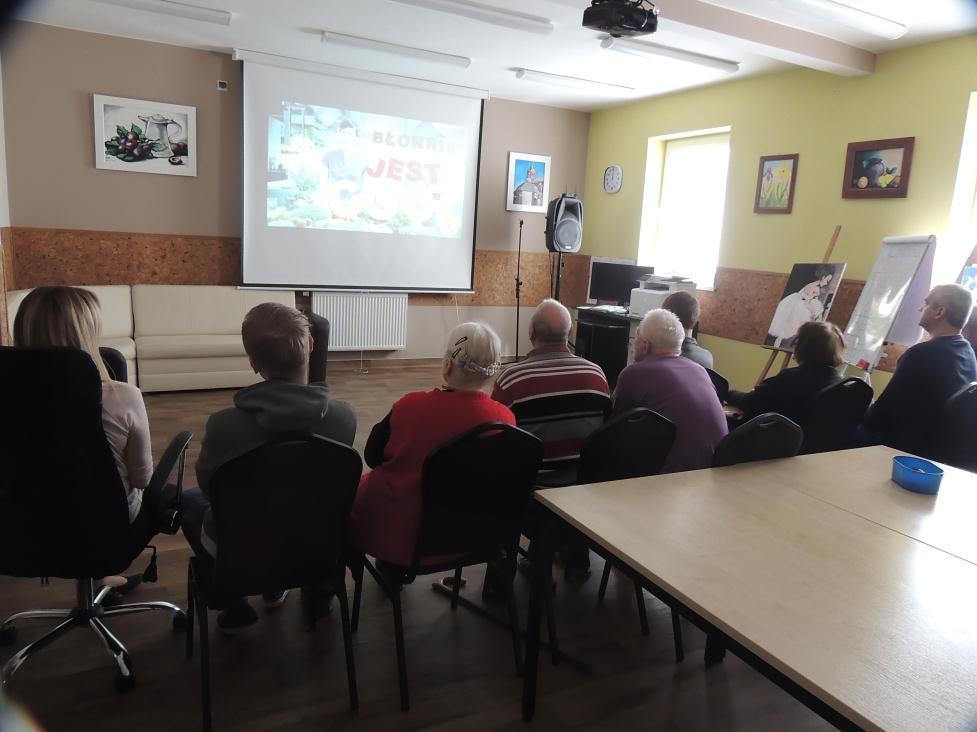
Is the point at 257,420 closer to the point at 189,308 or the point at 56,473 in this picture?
the point at 56,473

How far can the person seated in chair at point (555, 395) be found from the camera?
2250 millimetres

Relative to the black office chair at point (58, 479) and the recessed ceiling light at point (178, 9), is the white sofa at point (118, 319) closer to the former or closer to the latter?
the recessed ceiling light at point (178, 9)

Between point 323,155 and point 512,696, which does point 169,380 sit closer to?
point 323,155

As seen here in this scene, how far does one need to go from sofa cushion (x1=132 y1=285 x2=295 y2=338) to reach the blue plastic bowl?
4.95 metres

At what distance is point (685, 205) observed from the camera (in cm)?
629

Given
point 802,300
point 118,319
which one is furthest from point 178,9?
point 802,300

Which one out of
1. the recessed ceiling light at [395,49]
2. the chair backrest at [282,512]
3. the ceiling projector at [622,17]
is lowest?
the chair backrest at [282,512]

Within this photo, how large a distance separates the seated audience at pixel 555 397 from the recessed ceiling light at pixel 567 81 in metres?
3.87

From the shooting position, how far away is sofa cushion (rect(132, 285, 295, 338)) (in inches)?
207

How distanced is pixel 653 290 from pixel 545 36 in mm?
2298

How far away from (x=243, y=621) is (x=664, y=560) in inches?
59.2

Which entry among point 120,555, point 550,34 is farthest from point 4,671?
point 550,34

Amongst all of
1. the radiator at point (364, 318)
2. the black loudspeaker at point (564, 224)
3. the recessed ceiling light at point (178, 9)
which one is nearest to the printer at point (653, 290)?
the black loudspeaker at point (564, 224)

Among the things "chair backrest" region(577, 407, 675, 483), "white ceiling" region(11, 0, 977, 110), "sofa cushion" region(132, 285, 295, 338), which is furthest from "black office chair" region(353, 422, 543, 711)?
"sofa cushion" region(132, 285, 295, 338)
